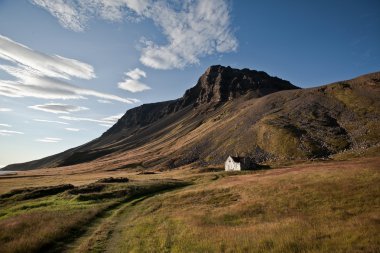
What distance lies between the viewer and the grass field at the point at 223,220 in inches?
723

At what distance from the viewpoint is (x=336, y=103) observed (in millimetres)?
126438

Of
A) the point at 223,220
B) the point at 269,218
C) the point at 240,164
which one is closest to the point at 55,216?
the point at 223,220

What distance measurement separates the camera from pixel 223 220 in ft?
89.0

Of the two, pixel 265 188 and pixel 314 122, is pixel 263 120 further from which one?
pixel 265 188

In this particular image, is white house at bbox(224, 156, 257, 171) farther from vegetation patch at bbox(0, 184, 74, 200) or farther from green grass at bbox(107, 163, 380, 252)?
vegetation patch at bbox(0, 184, 74, 200)

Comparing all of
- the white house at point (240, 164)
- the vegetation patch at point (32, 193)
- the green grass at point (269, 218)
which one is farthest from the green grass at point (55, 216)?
the white house at point (240, 164)

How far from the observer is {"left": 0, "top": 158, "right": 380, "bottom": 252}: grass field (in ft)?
60.2

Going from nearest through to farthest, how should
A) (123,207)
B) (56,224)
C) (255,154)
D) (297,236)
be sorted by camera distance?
(297,236)
(56,224)
(123,207)
(255,154)

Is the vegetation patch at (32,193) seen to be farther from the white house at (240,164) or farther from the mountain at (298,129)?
the mountain at (298,129)

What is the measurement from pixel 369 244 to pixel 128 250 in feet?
47.6

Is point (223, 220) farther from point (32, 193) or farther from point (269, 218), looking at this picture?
point (32, 193)

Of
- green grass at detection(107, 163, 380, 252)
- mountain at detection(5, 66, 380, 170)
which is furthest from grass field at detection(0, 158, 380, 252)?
mountain at detection(5, 66, 380, 170)

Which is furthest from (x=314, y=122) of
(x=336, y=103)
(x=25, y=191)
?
(x=25, y=191)

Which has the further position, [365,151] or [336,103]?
[336,103]
